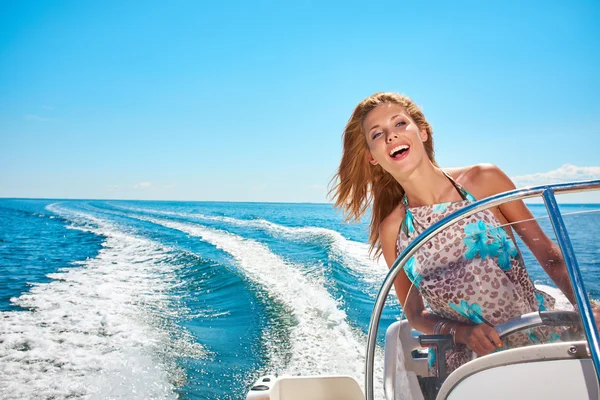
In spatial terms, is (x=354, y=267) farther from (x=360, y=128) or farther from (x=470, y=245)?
(x=470, y=245)

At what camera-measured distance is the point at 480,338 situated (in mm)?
800

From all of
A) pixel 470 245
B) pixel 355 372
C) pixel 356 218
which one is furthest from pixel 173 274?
pixel 470 245

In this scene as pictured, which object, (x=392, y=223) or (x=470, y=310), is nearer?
(x=470, y=310)

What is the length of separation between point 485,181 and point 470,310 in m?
0.81

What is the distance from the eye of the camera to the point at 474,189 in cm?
154

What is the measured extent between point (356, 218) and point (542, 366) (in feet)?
4.10

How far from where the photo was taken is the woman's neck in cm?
156

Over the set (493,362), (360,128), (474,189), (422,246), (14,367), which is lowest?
(14,367)

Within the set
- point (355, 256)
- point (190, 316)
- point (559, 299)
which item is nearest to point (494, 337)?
point (559, 299)

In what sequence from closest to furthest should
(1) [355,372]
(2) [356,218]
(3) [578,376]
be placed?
(3) [578,376] → (2) [356,218] → (1) [355,372]

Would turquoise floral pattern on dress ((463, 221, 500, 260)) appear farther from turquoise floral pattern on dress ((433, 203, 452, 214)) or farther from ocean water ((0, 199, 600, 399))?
turquoise floral pattern on dress ((433, 203, 452, 214))

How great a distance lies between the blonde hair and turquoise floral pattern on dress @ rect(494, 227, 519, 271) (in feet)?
2.90

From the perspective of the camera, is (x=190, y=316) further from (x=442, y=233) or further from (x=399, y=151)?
(x=442, y=233)

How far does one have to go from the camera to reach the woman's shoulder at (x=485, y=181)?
5.02ft
